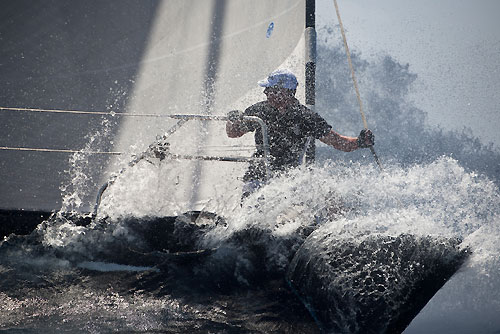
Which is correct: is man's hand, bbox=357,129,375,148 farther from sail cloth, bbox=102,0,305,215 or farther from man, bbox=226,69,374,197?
sail cloth, bbox=102,0,305,215

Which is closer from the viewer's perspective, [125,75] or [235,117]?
[235,117]

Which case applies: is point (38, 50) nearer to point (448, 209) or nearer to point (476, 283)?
point (448, 209)

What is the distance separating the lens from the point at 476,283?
73.4 inches

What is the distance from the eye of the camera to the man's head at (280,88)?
10.5ft

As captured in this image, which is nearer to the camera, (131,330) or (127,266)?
(131,330)

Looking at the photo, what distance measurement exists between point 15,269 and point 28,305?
51 cm

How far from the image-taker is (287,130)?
10.5 ft

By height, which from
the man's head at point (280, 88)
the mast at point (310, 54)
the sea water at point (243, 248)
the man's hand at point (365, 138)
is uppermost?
the mast at point (310, 54)

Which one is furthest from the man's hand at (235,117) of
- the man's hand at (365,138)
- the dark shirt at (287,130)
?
the man's hand at (365,138)

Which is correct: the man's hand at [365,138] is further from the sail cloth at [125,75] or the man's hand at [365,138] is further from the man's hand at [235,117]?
the sail cloth at [125,75]

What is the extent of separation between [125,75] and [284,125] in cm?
153

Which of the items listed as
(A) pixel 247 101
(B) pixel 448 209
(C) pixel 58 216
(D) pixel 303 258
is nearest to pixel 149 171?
(C) pixel 58 216

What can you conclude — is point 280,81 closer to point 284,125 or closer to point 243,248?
point 284,125

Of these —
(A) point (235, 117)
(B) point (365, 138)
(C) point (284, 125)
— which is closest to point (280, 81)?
(C) point (284, 125)
